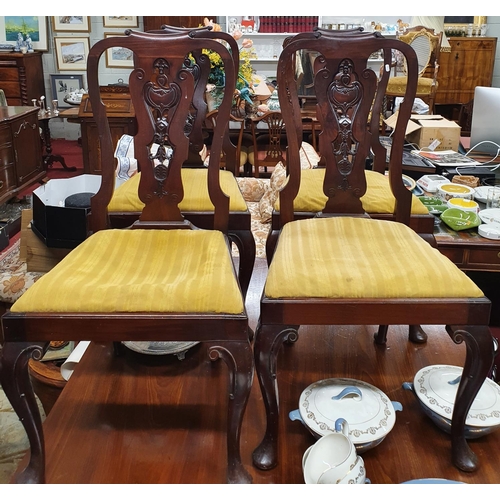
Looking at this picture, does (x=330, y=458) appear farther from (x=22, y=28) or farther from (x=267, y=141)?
(x=22, y=28)

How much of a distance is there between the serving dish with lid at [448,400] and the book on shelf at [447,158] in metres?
1.52

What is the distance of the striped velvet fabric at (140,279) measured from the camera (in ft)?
3.45

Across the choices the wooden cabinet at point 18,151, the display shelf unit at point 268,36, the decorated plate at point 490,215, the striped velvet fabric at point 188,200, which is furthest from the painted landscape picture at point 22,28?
the decorated plate at point 490,215

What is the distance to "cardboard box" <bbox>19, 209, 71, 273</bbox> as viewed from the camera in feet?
6.64

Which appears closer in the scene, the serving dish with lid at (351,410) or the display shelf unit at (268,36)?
the serving dish with lid at (351,410)

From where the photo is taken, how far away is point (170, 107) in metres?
1.34

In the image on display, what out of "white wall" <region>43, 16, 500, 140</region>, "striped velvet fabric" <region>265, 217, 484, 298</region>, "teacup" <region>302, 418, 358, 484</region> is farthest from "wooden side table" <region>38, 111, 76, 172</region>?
"teacup" <region>302, 418, 358, 484</region>

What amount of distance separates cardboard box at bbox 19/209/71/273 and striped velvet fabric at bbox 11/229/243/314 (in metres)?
0.76

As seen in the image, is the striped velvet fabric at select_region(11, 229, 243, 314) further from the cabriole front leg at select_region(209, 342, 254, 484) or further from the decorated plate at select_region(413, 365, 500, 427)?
the decorated plate at select_region(413, 365, 500, 427)

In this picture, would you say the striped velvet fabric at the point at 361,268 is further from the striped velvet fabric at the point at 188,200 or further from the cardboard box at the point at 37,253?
the cardboard box at the point at 37,253

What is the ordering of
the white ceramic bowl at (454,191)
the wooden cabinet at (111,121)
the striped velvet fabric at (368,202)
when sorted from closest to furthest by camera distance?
the striped velvet fabric at (368,202), the white ceramic bowl at (454,191), the wooden cabinet at (111,121)

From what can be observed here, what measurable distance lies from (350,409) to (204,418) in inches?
13.3

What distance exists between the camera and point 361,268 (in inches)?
45.8
